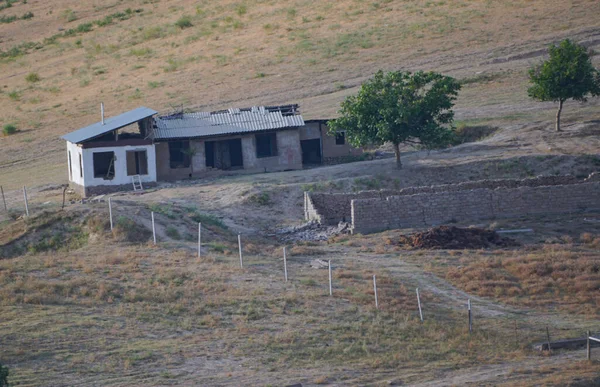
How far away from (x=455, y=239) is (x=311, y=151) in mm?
18291

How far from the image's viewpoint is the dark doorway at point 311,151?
47812mm

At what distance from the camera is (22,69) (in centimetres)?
7375

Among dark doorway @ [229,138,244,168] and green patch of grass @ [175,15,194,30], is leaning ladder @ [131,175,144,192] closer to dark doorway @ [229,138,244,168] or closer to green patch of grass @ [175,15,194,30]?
dark doorway @ [229,138,244,168]

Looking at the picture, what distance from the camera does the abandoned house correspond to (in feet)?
141

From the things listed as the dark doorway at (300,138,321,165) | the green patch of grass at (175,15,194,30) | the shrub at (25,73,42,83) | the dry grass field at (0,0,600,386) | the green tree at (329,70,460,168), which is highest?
the green patch of grass at (175,15,194,30)

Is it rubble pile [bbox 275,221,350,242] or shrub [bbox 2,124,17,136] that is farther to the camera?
shrub [bbox 2,124,17,136]

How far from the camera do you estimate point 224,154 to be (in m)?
46.6

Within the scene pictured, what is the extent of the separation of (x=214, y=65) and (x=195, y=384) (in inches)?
1948

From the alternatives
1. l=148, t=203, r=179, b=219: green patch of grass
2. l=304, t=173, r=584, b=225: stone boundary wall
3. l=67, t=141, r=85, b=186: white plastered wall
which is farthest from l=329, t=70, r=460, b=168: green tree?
l=67, t=141, r=85, b=186: white plastered wall

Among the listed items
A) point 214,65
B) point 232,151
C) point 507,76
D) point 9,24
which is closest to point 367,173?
point 232,151

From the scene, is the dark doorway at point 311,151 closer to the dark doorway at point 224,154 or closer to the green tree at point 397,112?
the dark doorway at point 224,154

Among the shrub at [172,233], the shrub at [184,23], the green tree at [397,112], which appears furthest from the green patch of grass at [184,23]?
the shrub at [172,233]

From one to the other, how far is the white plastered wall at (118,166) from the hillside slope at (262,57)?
17.3 ft

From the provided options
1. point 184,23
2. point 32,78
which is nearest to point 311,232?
point 32,78
